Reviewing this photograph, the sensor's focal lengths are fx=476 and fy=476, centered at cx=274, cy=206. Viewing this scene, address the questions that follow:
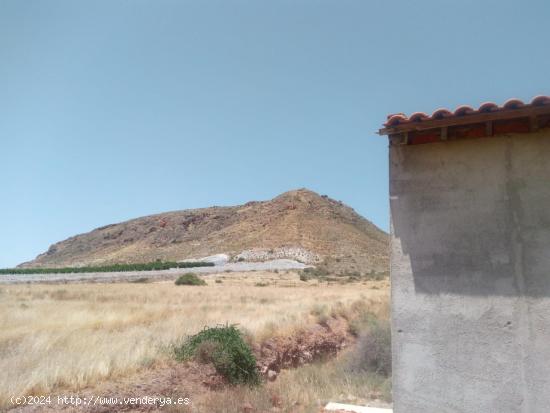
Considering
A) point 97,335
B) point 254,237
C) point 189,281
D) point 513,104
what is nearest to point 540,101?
point 513,104

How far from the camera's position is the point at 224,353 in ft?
38.1

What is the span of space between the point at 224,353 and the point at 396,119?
7.65 metres

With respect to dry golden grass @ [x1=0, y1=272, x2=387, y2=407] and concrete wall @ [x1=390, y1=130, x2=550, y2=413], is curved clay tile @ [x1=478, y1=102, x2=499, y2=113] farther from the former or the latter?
dry golden grass @ [x1=0, y1=272, x2=387, y2=407]

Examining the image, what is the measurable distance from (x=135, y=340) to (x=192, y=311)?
7359 mm

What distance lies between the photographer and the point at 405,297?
6238mm

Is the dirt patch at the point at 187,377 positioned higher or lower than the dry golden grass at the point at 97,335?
lower

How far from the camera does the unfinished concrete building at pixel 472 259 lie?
555 cm

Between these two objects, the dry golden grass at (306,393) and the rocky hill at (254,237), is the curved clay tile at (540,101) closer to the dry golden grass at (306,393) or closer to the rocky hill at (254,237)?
the dry golden grass at (306,393)

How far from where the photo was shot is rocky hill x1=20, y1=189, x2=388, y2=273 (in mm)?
88625

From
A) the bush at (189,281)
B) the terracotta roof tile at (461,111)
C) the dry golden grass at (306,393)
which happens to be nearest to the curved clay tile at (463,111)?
the terracotta roof tile at (461,111)

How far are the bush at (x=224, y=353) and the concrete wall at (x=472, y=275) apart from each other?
607cm

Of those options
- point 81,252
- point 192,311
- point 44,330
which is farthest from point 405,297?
point 81,252

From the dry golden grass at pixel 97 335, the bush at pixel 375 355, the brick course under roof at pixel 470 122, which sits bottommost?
the bush at pixel 375 355

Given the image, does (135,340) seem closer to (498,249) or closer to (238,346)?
(238,346)
